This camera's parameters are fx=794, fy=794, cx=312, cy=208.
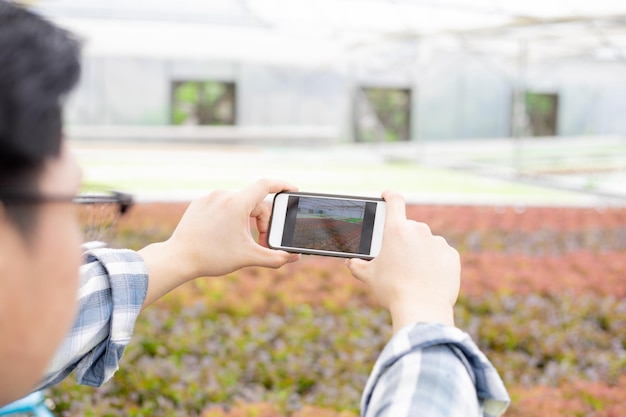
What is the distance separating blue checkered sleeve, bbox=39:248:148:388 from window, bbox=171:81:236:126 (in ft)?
81.6

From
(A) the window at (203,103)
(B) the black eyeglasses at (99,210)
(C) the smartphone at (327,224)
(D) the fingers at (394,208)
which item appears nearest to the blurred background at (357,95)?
(A) the window at (203,103)

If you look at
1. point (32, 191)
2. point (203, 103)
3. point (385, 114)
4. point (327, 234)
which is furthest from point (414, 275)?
point (385, 114)

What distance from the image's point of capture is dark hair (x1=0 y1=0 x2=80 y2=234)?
2.22 ft

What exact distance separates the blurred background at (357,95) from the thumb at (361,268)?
11.0 meters

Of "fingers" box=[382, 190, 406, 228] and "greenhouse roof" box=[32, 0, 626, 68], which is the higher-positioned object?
"greenhouse roof" box=[32, 0, 626, 68]

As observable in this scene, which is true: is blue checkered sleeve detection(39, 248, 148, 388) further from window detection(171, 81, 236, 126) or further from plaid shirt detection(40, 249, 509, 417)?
window detection(171, 81, 236, 126)

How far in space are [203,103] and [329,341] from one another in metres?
22.9

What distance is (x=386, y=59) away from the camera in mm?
24391

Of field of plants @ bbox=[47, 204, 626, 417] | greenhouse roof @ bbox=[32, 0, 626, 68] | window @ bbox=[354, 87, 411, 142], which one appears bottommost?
field of plants @ bbox=[47, 204, 626, 417]

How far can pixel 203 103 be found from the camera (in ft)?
86.2

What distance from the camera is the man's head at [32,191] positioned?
0.68 m

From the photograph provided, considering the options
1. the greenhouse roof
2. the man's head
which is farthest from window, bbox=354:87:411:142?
the man's head

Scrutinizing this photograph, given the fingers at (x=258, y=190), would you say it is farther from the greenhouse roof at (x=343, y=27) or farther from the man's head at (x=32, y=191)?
the greenhouse roof at (x=343, y=27)

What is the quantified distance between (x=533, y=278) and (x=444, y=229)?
7.56 feet
